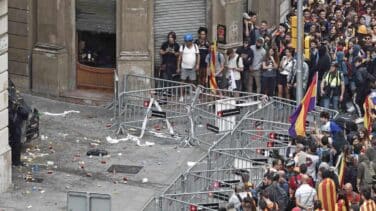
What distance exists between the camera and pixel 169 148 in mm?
30766

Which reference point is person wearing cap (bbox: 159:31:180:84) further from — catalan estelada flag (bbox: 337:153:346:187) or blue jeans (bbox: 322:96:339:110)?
catalan estelada flag (bbox: 337:153:346:187)

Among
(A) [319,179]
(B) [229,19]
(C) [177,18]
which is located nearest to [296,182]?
(A) [319,179]

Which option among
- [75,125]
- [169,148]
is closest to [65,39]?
[75,125]

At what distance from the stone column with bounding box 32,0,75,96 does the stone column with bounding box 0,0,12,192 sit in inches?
268

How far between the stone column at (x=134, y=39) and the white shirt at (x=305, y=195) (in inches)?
413

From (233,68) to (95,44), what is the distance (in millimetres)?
3748

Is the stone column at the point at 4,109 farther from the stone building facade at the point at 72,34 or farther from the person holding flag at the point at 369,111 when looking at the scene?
the person holding flag at the point at 369,111

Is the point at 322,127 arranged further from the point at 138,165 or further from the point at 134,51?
the point at 134,51

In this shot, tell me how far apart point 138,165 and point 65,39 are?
6.02 meters

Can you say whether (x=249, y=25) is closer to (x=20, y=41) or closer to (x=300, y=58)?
(x=300, y=58)

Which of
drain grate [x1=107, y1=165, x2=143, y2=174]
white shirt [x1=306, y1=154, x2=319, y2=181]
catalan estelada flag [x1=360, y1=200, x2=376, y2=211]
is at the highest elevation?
white shirt [x1=306, y1=154, x2=319, y2=181]

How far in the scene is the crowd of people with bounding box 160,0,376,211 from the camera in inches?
1013

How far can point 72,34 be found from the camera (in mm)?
34469

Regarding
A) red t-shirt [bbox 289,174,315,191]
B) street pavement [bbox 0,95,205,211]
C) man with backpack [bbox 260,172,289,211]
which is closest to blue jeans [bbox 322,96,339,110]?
street pavement [bbox 0,95,205,211]
